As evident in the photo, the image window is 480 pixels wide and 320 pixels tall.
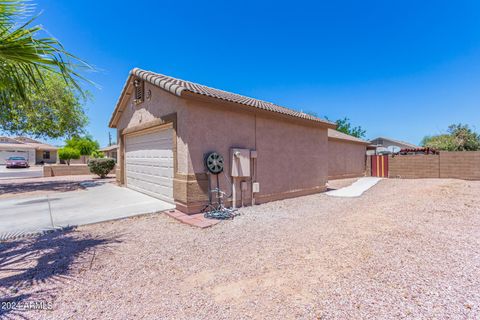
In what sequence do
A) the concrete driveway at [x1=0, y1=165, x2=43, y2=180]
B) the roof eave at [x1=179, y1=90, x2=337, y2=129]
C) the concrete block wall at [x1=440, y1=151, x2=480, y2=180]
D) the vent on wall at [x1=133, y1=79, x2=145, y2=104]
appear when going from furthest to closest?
the concrete driveway at [x1=0, y1=165, x2=43, y2=180] < the concrete block wall at [x1=440, y1=151, x2=480, y2=180] < the vent on wall at [x1=133, y1=79, x2=145, y2=104] < the roof eave at [x1=179, y1=90, x2=337, y2=129]

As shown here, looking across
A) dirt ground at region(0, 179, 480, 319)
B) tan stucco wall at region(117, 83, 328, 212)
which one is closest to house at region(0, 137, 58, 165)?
tan stucco wall at region(117, 83, 328, 212)

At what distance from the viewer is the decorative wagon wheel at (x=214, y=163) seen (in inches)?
267

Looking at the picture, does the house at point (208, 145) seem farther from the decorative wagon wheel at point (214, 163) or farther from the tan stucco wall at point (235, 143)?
the decorative wagon wheel at point (214, 163)

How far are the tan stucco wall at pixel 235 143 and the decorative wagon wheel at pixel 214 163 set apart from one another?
201mm

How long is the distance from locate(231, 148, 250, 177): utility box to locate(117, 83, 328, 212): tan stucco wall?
0.24 m

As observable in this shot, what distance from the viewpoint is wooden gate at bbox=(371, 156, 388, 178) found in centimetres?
1770

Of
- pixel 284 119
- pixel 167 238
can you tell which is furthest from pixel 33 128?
pixel 284 119

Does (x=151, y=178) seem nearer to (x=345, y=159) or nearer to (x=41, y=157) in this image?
(x=345, y=159)

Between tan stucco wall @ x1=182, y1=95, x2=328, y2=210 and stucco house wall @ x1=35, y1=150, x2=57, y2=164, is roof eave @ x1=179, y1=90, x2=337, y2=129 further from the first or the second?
stucco house wall @ x1=35, y1=150, x2=57, y2=164

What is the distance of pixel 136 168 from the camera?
1038cm

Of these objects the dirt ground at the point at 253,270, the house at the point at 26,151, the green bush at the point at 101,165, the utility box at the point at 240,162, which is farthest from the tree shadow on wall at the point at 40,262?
the house at the point at 26,151

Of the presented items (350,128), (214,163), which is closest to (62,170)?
(214,163)

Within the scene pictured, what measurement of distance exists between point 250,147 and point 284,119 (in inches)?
88.0

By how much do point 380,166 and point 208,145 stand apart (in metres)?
16.6
